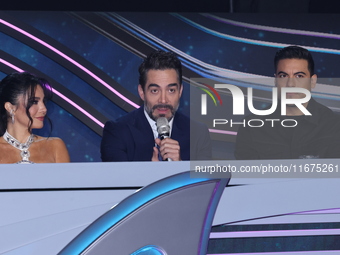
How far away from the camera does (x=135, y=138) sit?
1789mm

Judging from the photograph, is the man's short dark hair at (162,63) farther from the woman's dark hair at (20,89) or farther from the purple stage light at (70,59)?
the purple stage light at (70,59)

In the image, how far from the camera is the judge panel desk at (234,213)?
57cm

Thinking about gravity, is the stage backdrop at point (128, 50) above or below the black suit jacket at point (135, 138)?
above

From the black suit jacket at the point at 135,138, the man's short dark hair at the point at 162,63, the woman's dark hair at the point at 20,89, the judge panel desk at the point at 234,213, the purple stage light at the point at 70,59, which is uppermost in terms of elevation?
the purple stage light at the point at 70,59

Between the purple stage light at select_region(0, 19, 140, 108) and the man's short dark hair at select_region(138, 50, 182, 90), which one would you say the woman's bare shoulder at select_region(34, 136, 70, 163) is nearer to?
the man's short dark hair at select_region(138, 50, 182, 90)

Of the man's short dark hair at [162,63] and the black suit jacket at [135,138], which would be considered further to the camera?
the man's short dark hair at [162,63]

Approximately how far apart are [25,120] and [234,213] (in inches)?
61.2

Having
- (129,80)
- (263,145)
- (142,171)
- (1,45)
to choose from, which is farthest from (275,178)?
(1,45)

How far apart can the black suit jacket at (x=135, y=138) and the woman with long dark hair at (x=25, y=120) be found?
0.30 m

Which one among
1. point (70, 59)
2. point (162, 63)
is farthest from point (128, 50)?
point (162, 63)

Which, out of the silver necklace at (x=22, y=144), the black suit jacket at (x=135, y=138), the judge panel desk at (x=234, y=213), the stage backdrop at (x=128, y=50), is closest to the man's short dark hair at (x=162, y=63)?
the black suit jacket at (x=135, y=138)

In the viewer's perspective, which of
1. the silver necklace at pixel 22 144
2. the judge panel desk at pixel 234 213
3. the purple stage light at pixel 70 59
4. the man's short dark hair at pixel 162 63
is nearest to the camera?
the judge panel desk at pixel 234 213

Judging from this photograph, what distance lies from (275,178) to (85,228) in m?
0.26

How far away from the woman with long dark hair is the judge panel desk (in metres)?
1.37
